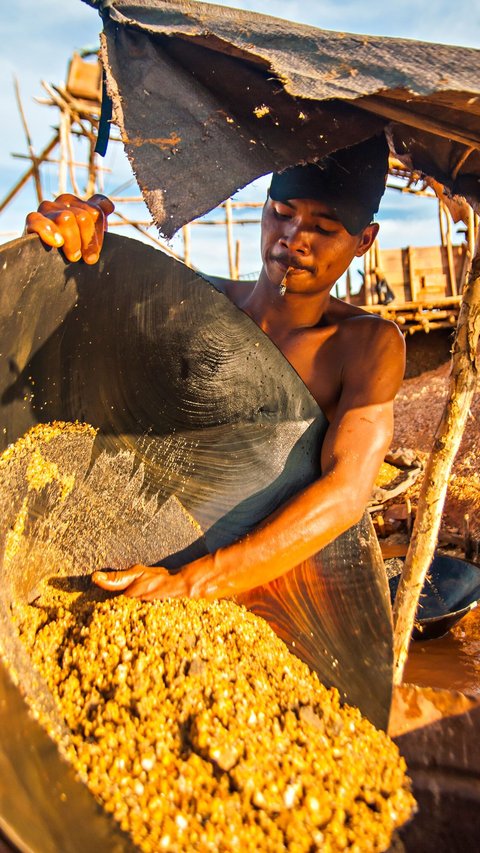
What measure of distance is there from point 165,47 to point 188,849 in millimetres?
1449

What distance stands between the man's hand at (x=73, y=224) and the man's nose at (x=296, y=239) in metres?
0.59

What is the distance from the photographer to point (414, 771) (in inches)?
54.9

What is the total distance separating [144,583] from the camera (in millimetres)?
1374

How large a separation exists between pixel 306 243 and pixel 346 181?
0.20 m

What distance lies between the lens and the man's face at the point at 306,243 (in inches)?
65.0

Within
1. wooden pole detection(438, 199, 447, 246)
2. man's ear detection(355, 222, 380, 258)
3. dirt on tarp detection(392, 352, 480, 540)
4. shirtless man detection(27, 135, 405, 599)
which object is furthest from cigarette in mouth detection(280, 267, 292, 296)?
wooden pole detection(438, 199, 447, 246)

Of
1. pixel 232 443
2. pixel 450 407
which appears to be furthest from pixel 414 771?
pixel 450 407

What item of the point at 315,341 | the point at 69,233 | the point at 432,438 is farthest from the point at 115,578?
the point at 432,438

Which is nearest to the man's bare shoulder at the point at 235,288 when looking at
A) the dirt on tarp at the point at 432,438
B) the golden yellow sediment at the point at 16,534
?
the golden yellow sediment at the point at 16,534

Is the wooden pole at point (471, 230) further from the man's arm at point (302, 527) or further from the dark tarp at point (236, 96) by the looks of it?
the dark tarp at point (236, 96)

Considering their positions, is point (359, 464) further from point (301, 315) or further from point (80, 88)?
point (80, 88)

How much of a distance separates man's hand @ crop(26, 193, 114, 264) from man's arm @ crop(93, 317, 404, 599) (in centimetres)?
73

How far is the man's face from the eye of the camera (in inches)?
65.0

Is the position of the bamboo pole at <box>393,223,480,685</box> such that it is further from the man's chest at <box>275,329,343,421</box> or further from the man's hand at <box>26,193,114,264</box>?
the man's hand at <box>26,193,114,264</box>
